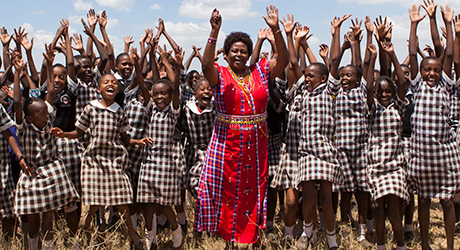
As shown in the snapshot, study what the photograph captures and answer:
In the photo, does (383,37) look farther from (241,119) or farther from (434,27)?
(241,119)

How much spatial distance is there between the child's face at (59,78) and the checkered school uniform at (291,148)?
103 inches

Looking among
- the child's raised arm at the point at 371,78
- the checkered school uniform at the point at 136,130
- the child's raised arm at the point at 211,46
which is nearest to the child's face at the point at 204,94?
the checkered school uniform at the point at 136,130

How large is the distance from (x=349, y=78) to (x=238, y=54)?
1365 millimetres

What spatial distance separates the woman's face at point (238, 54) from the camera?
14.3 ft

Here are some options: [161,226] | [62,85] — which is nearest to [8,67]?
[62,85]

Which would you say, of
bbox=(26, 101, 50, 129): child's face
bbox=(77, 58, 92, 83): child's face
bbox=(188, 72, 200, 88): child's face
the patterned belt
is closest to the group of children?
bbox=(26, 101, 50, 129): child's face

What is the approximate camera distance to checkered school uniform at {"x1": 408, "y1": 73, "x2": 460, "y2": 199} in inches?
172

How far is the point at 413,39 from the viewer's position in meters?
4.87

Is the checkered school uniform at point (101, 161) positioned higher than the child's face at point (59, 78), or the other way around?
the child's face at point (59, 78)

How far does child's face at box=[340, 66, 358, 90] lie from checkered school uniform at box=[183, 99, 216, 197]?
4.94ft

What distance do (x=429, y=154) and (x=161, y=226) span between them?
3.34m

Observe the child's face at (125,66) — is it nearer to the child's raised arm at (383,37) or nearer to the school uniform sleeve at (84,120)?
the school uniform sleeve at (84,120)

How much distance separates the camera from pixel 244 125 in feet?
14.4

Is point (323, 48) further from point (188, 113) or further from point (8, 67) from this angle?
point (8, 67)
